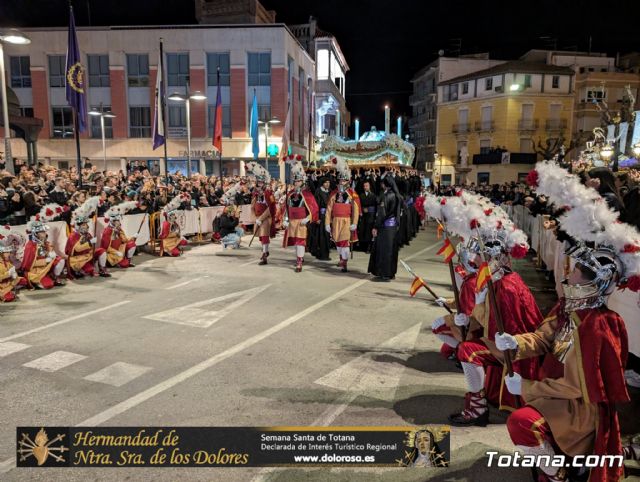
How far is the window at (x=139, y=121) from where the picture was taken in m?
33.3

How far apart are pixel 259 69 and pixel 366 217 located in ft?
78.3

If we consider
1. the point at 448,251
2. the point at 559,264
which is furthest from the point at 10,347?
the point at 559,264

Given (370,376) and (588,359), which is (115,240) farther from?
(588,359)

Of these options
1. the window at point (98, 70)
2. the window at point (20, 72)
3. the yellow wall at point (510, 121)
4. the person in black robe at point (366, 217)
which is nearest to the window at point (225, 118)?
the window at point (98, 70)

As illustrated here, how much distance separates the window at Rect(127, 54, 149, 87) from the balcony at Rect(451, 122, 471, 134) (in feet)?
99.9

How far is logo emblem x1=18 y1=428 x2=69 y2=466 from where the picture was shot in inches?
129

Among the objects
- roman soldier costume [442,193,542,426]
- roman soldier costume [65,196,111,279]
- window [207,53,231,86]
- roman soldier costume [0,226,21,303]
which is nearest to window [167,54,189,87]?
window [207,53,231,86]

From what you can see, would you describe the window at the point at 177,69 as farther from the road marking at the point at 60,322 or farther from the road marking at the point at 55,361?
the road marking at the point at 55,361

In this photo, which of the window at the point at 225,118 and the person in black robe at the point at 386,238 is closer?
the person in black robe at the point at 386,238

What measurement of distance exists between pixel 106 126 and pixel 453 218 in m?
34.4

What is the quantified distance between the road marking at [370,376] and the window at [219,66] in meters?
31.4

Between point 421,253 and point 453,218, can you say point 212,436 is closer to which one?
point 453,218

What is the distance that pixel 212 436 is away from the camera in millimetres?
3545

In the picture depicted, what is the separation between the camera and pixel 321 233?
11938mm
